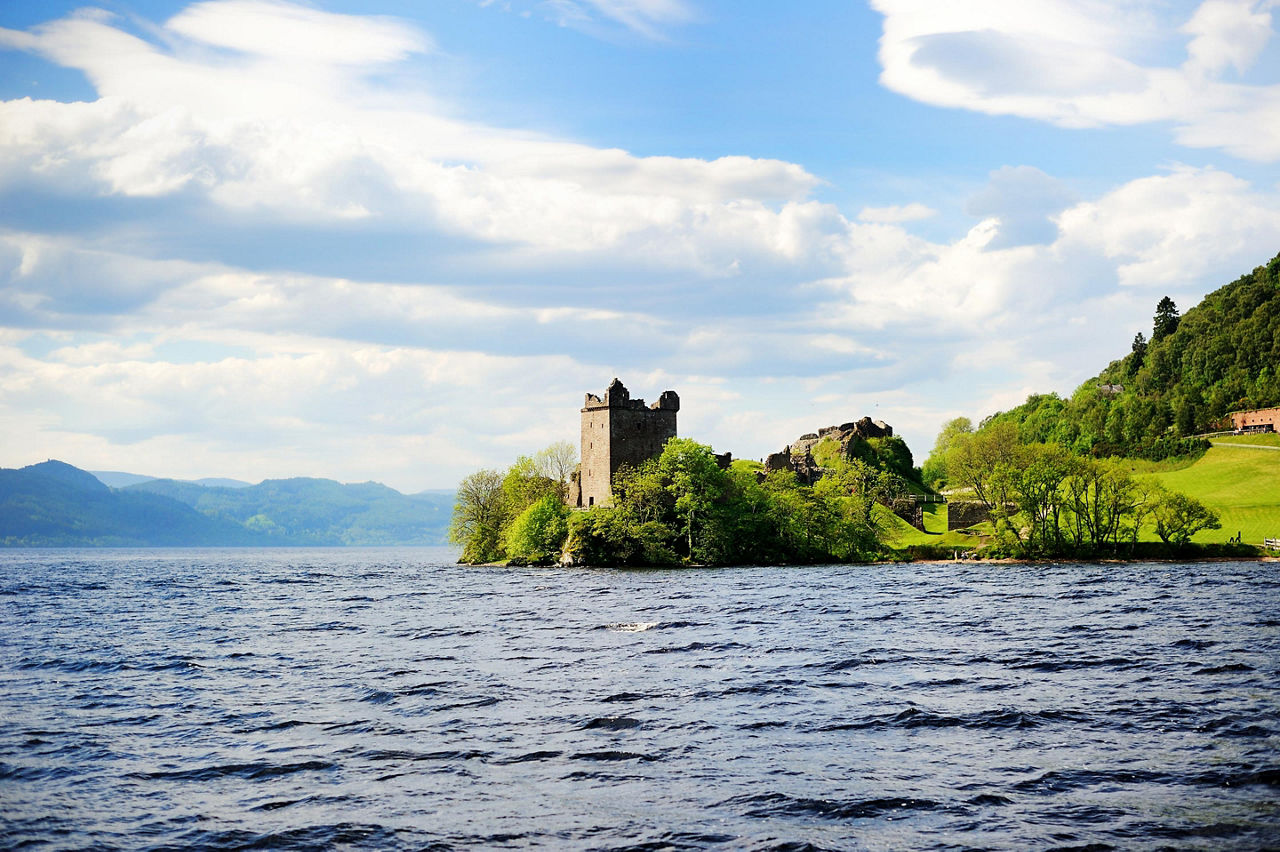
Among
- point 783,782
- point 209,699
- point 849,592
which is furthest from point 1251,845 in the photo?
point 849,592

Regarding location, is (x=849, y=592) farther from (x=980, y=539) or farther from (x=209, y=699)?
(x=980, y=539)

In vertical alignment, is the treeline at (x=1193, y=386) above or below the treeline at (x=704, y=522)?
above

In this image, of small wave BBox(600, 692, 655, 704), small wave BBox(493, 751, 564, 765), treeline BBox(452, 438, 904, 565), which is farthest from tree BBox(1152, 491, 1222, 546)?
small wave BBox(493, 751, 564, 765)

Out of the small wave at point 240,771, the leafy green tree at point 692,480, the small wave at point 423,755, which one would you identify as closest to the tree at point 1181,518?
the leafy green tree at point 692,480

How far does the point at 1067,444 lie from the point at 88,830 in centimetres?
18251

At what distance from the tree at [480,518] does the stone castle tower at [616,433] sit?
15716mm

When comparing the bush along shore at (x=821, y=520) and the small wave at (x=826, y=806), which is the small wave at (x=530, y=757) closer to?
the small wave at (x=826, y=806)

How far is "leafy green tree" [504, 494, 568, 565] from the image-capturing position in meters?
105

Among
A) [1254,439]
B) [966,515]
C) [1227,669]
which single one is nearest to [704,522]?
[966,515]

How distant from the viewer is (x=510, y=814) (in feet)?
52.7

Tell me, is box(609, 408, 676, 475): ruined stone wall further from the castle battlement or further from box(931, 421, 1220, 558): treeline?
box(931, 421, 1220, 558): treeline

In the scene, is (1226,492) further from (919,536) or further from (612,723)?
(612,723)

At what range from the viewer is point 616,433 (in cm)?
10831

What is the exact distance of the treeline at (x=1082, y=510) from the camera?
84.9 m
